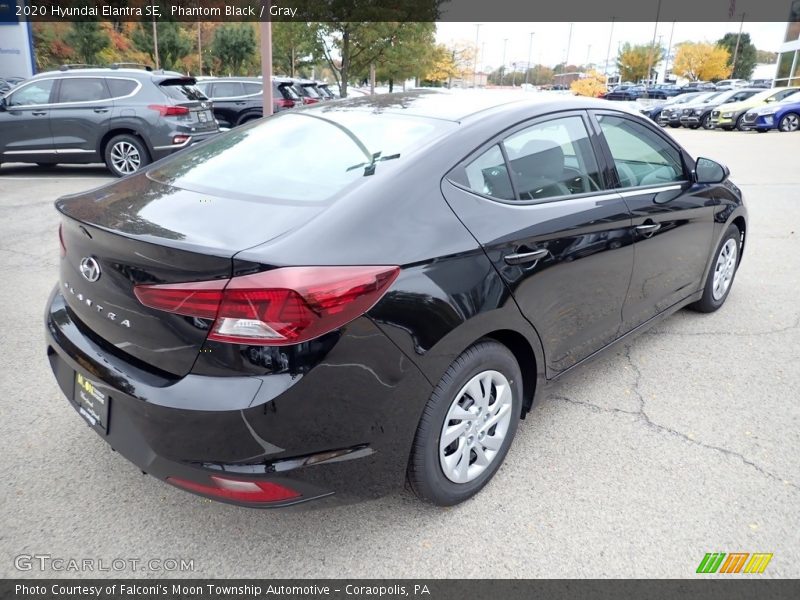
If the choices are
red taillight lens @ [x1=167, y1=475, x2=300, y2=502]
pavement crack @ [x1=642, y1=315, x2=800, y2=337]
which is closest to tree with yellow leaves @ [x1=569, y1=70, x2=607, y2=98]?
pavement crack @ [x1=642, y1=315, x2=800, y2=337]

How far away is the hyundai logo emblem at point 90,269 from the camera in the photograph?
7.21 ft

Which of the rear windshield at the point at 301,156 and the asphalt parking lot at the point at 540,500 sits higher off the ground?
the rear windshield at the point at 301,156

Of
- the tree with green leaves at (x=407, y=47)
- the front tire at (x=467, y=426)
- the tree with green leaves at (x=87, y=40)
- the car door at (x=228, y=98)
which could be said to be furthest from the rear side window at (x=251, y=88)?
the tree with green leaves at (x=87, y=40)

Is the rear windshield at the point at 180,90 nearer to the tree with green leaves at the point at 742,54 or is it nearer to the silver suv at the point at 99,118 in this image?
the silver suv at the point at 99,118

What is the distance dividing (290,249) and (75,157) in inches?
401

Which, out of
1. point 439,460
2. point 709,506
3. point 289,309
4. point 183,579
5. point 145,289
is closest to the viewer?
point 289,309

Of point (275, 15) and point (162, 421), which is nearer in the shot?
point (162, 421)

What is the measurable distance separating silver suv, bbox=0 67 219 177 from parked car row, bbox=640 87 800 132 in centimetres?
2204

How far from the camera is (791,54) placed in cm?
3797

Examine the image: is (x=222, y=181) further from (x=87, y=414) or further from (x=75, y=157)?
(x=75, y=157)

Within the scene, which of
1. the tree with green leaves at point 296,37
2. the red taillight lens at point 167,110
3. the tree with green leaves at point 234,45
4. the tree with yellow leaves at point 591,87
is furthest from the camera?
the tree with yellow leaves at point 591,87

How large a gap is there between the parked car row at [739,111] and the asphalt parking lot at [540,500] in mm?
23755

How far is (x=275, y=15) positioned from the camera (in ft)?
80.0

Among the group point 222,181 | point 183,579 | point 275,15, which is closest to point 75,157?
point 222,181
